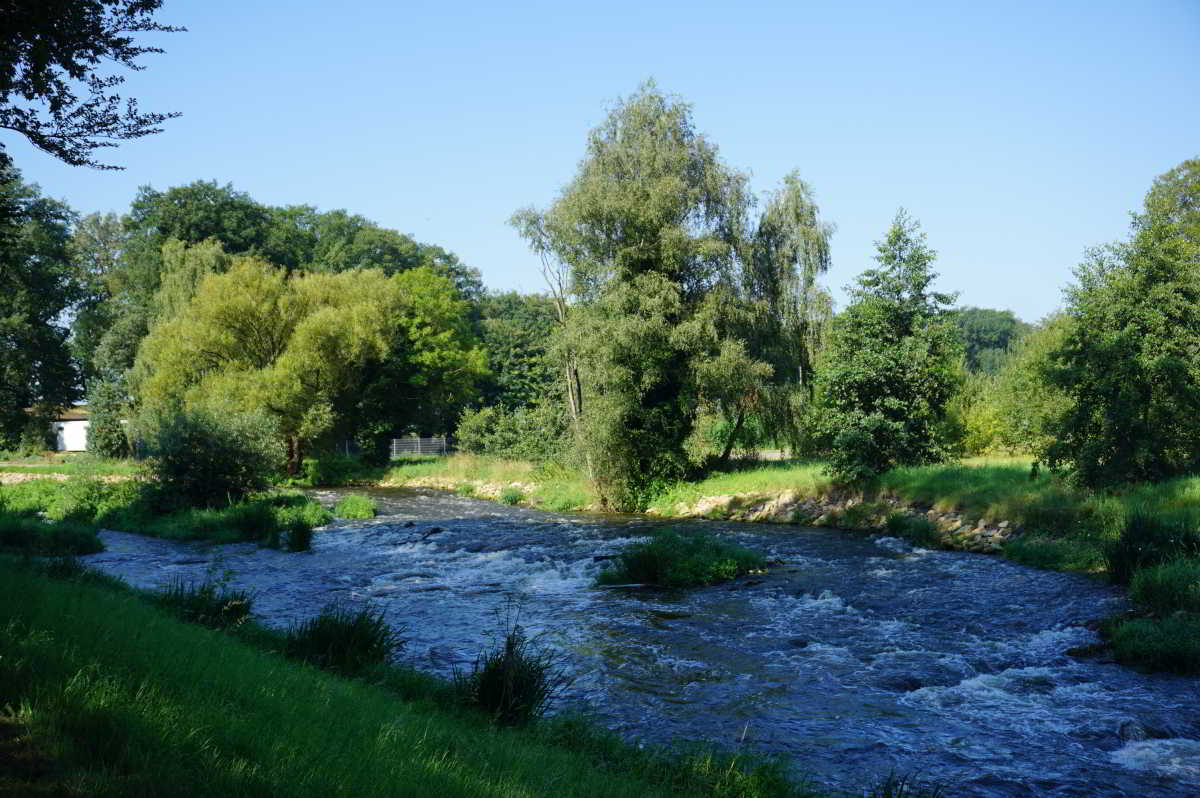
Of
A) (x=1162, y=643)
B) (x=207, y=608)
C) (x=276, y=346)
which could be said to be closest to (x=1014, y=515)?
(x=1162, y=643)

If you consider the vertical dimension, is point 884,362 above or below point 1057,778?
above

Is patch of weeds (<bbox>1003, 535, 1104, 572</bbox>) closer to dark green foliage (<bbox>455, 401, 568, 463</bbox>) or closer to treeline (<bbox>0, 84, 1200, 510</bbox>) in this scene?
treeline (<bbox>0, 84, 1200, 510</bbox>)

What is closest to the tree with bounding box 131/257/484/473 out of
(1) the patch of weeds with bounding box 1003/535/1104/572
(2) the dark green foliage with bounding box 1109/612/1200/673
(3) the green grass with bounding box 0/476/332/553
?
(3) the green grass with bounding box 0/476/332/553

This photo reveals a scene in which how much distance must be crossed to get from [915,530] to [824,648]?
11375mm

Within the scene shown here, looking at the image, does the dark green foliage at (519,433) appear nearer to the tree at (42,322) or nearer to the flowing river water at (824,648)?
the flowing river water at (824,648)

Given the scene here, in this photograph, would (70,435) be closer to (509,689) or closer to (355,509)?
(355,509)

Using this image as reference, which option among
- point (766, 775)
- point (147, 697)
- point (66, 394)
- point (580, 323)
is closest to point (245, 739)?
point (147, 697)

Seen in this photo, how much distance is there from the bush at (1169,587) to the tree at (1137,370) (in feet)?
21.2

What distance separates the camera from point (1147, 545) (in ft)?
50.2

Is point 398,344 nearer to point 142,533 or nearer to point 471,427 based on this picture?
point 471,427

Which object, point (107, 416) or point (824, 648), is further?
point (107, 416)

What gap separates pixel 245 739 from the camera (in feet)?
15.8

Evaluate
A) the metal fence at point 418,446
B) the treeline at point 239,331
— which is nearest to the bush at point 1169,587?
the treeline at point 239,331

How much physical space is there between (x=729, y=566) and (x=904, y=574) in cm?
388
